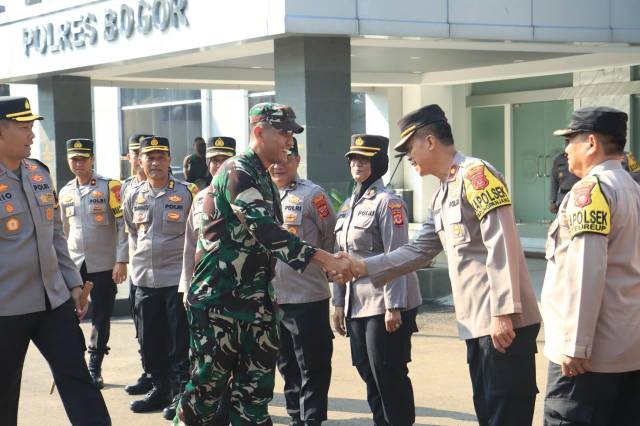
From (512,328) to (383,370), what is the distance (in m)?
1.56

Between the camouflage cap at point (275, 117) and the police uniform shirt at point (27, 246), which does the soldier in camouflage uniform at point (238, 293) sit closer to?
the camouflage cap at point (275, 117)

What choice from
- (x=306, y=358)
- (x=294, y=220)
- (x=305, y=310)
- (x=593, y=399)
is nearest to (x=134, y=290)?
(x=294, y=220)

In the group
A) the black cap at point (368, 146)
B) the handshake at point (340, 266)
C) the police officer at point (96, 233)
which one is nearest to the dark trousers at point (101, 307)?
the police officer at point (96, 233)

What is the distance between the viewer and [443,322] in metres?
10.5

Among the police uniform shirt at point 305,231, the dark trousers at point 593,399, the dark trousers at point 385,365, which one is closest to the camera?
the dark trousers at point 593,399

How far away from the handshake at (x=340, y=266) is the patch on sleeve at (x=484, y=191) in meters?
0.90

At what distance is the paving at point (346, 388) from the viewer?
6879mm

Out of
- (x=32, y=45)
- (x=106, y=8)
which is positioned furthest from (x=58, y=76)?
(x=106, y=8)

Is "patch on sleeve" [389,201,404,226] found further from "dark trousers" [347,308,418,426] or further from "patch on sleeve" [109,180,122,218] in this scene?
"patch on sleeve" [109,180,122,218]

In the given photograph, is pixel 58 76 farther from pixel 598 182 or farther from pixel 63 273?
pixel 598 182

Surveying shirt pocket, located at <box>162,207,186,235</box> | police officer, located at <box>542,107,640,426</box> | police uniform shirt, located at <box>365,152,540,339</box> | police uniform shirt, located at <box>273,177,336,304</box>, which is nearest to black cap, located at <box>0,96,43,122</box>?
police uniform shirt, located at <box>273,177,336,304</box>

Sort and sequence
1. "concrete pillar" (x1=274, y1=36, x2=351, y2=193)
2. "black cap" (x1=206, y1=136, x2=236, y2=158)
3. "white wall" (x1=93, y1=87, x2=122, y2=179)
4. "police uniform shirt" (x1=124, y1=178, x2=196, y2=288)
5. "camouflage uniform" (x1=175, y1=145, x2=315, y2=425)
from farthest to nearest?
"white wall" (x1=93, y1=87, x2=122, y2=179)
"concrete pillar" (x1=274, y1=36, x2=351, y2=193)
"black cap" (x1=206, y1=136, x2=236, y2=158)
"police uniform shirt" (x1=124, y1=178, x2=196, y2=288)
"camouflage uniform" (x1=175, y1=145, x2=315, y2=425)

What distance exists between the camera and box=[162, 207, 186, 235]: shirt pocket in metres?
7.52

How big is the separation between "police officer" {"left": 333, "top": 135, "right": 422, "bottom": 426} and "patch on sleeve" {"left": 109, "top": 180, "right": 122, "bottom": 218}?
2677 millimetres
